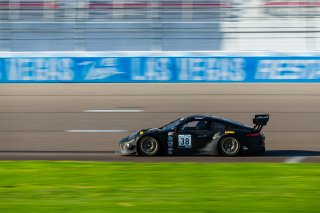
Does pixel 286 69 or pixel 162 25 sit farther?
pixel 162 25

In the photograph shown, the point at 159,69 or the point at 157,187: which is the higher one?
the point at 159,69

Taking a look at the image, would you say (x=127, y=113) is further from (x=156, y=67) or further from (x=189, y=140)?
(x=189, y=140)

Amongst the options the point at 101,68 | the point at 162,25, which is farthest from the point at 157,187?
the point at 162,25

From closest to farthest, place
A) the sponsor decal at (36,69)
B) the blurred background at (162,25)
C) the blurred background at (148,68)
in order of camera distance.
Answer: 1. the blurred background at (148,68)
2. the sponsor decal at (36,69)
3. the blurred background at (162,25)

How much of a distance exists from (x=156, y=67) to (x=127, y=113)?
397 centimetres

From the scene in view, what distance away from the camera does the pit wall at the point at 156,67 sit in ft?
74.6

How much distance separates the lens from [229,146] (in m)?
13.3

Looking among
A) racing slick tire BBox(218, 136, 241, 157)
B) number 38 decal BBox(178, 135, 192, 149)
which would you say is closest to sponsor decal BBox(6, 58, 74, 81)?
number 38 decal BBox(178, 135, 192, 149)

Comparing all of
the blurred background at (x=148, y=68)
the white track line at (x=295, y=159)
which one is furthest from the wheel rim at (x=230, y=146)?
the blurred background at (x=148, y=68)

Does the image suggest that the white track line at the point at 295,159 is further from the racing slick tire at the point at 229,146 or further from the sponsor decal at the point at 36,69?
the sponsor decal at the point at 36,69

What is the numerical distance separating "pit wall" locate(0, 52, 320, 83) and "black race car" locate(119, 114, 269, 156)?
9.39 m

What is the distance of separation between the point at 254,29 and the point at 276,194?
57.5 feet

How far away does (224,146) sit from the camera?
13.3 meters

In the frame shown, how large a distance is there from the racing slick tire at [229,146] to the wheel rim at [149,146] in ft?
3.87
